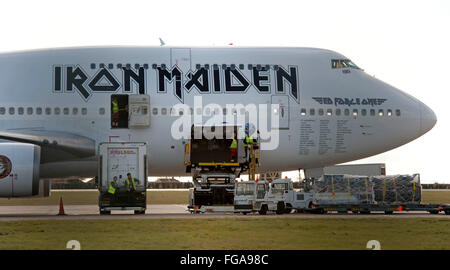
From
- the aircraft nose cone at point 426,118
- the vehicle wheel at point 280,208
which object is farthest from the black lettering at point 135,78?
the aircraft nose cone at point 426,118

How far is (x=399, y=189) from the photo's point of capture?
24.3 metres

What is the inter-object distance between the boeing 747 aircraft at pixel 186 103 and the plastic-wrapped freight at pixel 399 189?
274 centimetres

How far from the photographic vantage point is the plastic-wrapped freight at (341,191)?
78.6 ft

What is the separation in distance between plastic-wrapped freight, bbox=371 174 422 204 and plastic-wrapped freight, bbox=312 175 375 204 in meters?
0.54

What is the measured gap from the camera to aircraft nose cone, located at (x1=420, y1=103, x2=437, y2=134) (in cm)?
2712

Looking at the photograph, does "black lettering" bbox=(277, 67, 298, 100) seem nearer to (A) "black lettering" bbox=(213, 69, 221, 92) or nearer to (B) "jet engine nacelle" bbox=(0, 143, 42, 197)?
(A) "black lettering" bbox=(213, 69, 221, 92)

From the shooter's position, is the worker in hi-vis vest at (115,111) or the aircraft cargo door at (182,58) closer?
the worker in hi-vis vest at (115,111)

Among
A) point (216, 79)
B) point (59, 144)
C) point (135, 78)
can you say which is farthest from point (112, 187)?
point (216, 79)

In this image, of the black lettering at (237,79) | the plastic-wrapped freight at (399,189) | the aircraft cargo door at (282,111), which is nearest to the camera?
the plastic-wrapped freight at (399,189)

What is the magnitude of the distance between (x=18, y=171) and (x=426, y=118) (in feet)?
51.5

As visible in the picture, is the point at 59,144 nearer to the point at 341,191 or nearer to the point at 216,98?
the point at 216,98

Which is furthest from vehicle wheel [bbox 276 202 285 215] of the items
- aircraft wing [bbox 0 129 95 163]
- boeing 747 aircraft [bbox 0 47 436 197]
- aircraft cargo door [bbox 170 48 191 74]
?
aircraft wing [bbox 0 129 95 163]

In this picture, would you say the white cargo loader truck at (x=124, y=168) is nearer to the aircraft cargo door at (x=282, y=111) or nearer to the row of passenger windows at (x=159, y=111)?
the row of passenger windows at (x=159, y=111)

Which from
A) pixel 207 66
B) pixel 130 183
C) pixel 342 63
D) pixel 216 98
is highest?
pixel 342 63
